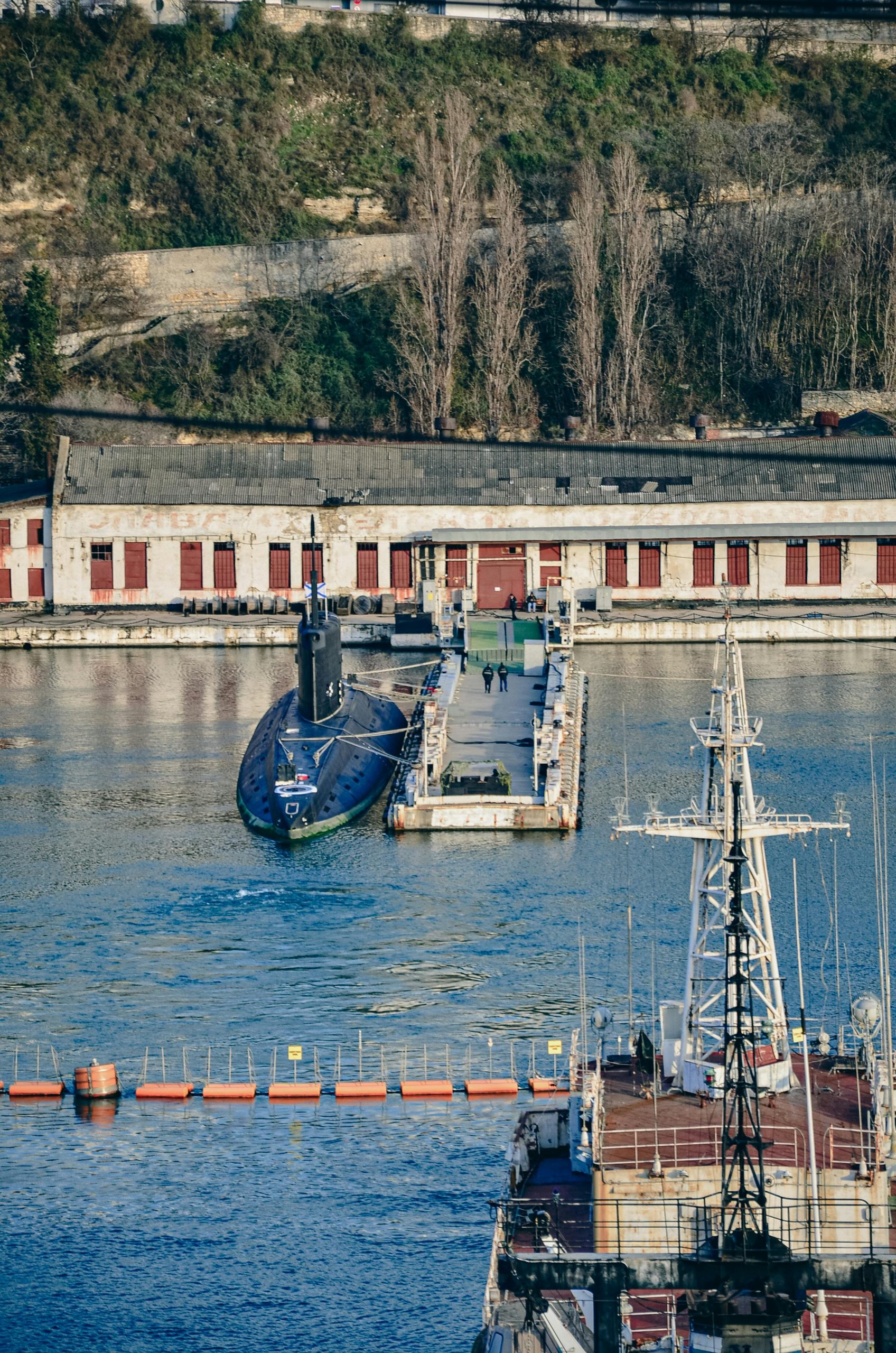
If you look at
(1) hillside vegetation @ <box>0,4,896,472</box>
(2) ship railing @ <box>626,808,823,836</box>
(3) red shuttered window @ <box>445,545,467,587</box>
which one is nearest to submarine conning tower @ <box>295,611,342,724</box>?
(3) red shuttered window @ <box>445,545,467,587</box>

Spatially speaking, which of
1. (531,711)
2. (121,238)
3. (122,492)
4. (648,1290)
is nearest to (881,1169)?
(648,1290)

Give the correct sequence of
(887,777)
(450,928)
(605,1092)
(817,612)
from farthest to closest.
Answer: (817,612)
(887,777)
(450,928)
(605,1092)

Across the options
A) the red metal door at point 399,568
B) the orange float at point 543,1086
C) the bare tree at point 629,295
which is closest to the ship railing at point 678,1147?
the orange float at point 543,1086

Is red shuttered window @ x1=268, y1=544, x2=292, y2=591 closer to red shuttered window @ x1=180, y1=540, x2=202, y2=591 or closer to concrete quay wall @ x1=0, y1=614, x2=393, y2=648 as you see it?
red shuttered window @ x1=180, y1=540, x2=202, y2=591

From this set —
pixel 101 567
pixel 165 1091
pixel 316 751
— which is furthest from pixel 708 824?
pixel 101 567

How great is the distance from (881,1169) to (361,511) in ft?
217

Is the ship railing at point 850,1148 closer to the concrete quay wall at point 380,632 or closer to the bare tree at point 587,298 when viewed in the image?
the concrete quay wall at point 380,632

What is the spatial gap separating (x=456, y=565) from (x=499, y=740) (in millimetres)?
27056

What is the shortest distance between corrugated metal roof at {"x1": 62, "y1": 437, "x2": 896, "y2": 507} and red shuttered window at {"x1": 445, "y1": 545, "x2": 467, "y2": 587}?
2.04m

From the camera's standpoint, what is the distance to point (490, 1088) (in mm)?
38531

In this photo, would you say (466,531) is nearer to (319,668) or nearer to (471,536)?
(471,536)

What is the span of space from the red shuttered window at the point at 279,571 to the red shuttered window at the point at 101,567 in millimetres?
6603

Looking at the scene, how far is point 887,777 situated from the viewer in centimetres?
6150

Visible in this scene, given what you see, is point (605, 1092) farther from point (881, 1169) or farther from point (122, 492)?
point (122, 492)
